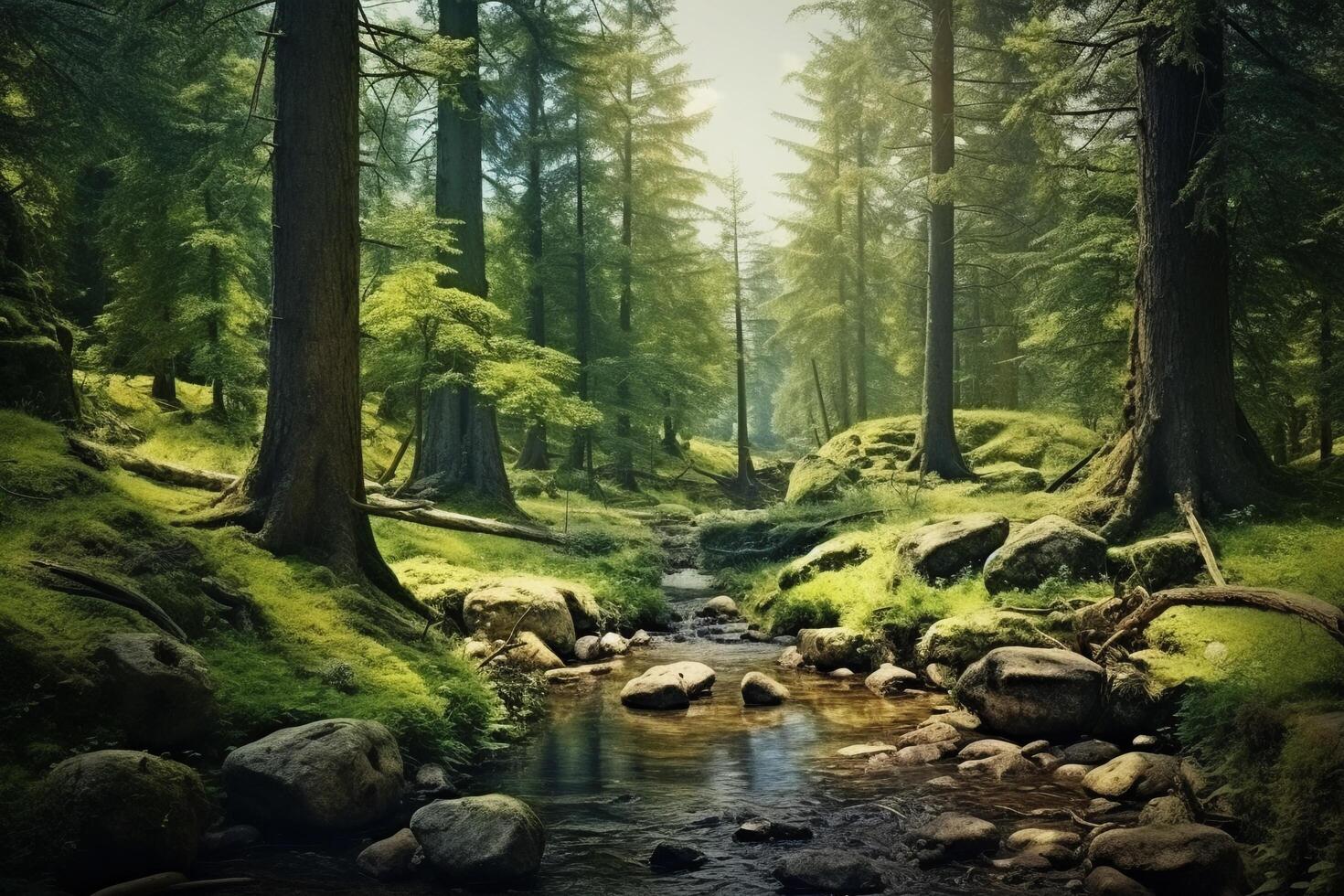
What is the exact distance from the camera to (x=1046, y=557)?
9.75 metres

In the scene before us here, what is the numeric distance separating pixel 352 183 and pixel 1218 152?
30.1ft

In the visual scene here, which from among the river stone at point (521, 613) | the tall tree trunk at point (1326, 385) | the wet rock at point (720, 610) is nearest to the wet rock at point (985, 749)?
the river stone at point (521, 613)

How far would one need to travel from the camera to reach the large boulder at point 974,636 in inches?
344

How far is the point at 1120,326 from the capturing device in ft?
47.4

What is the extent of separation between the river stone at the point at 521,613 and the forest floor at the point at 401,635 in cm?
57

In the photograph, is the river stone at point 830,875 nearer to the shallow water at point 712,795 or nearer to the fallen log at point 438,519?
the shallow water at point 712,795

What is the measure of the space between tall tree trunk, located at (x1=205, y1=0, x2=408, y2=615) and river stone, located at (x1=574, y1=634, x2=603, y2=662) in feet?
11.1

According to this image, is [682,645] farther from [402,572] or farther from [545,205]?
[545,205]

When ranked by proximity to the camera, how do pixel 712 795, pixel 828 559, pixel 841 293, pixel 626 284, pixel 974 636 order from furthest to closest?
pixel 841 293
pixel 626 284
pixel 828 559
pixel 974 636
pixel 712 795

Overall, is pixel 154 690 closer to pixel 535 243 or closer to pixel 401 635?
pixel 401 635

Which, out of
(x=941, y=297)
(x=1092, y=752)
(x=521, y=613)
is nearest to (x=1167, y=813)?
(x=1092, y=752)

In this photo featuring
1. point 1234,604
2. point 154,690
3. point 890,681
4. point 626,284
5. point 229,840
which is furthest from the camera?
point 626,284

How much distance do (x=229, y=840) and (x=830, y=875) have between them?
3611 millimetres

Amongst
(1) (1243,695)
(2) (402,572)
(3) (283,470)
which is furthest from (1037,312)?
(3) (283,470)
